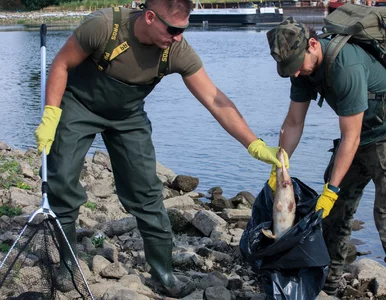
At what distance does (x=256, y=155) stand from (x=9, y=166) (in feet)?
16.6

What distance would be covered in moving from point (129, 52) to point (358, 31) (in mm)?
1519

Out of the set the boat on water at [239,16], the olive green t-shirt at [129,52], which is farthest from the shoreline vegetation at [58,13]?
the olive green t-shirt at [129,52]

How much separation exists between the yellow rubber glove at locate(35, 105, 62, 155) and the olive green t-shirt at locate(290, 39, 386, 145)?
1.66m

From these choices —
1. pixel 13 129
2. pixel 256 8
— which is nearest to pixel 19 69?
pixel 13 129

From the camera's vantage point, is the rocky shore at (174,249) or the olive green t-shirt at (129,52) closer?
the olive green t-shirt at (129,52)

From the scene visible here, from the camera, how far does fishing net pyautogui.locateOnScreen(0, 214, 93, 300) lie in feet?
15.6

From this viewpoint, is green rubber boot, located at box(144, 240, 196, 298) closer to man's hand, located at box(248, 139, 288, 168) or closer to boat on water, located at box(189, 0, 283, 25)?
man's hand, located at box(248, 139, 288, 168)

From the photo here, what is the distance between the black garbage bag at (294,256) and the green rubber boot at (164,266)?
25.6 inches

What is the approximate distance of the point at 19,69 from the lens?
28.1m

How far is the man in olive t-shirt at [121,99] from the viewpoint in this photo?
4.72 metres

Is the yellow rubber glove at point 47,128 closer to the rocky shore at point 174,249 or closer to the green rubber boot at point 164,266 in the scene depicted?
A: the rocky shore at point 174,249

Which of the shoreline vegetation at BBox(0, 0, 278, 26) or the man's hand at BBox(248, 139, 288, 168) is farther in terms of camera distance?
the shoreline vegetation at BBox(0, 0, 278, 26)

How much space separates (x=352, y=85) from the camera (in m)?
4.63

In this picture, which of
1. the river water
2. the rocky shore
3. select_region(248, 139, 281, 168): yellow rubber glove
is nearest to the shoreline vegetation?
the river water
